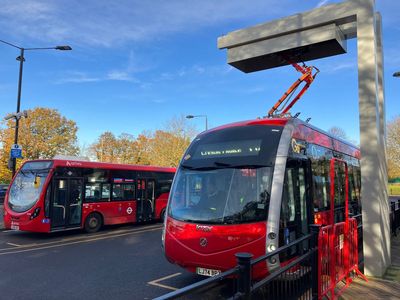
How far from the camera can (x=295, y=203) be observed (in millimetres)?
6852

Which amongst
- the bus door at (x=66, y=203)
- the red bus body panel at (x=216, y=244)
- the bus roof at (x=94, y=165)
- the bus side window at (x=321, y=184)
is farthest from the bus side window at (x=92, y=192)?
the bus side window at (x=321, y=184)

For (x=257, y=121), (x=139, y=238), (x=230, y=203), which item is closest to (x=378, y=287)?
(x=230, y=203)

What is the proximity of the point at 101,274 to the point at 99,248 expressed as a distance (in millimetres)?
3465

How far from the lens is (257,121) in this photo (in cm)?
740

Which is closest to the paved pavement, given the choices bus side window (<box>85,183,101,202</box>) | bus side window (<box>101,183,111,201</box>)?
bus side window (<box>85,183,101,202</box>)

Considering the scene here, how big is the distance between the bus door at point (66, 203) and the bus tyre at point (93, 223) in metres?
0.47

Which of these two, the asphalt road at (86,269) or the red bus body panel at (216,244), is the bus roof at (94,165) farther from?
the red bus body panel at (216,244)

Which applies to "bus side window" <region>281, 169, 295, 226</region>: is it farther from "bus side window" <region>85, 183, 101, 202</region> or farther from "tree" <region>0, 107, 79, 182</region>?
"tree" <region>0, 107, 79, 182</region>

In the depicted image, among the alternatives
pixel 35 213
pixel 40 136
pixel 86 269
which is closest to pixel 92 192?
pixel 35 213

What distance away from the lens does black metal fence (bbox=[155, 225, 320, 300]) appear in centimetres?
293

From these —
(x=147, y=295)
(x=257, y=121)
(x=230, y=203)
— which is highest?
(x=257, y=121)

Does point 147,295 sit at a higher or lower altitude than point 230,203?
lower

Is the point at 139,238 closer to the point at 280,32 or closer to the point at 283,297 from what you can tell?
the point at 280,32

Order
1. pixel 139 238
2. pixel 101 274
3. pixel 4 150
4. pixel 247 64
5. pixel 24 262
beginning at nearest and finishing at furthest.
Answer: pixel 101 274 < pixel 24 262 < pixel 247 64 < pixel 139 238 < pixel 4 150
